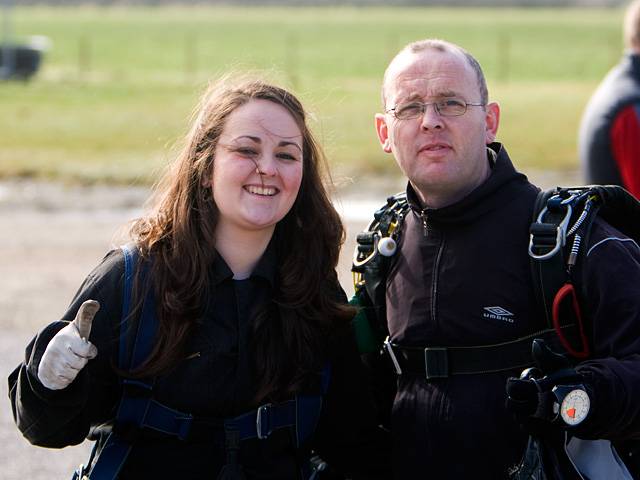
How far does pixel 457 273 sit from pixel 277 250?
0.55 meters

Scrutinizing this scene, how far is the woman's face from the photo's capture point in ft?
10.6

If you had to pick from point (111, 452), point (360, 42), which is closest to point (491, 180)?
point (111, 452)

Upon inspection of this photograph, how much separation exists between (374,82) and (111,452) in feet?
83.5

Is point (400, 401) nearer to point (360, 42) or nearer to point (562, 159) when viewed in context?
point (562, 159)

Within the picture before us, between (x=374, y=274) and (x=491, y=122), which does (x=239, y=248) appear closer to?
(x=374, y=274)

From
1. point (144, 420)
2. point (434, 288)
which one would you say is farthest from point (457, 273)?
point (144, 420)

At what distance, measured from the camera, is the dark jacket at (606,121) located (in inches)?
220

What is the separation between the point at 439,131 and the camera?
3264mm

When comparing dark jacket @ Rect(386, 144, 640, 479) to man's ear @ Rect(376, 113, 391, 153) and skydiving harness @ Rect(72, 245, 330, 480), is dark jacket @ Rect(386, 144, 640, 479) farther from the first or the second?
skydiving harness @ Rect(72, 245, 330, 480)

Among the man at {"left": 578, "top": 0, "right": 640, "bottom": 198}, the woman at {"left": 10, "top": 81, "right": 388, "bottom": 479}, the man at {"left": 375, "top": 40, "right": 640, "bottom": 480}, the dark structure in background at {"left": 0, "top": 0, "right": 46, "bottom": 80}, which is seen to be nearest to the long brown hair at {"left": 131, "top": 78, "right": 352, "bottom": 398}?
the woman at {"left": 10, "top": 81, "right": 388, "bottom": 479}

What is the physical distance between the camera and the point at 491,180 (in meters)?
3.25

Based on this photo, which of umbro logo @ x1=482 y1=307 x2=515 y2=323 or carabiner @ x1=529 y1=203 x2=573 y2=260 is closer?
carabiner @ x1=529 y1=203 x2=573 y2=260

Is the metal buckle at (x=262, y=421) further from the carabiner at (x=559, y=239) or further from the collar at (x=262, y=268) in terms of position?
the carabiner at (x=559, y=239)

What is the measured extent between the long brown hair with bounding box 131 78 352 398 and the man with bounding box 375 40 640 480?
0.23 metres
